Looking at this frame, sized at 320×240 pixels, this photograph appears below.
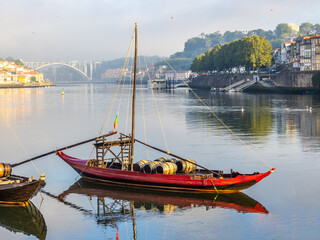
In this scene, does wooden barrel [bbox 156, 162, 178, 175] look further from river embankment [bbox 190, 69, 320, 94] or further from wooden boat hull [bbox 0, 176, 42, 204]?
river embankment [bbox 190, 69, 320, 94]

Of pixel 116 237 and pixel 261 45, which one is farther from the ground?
pixel 261 45

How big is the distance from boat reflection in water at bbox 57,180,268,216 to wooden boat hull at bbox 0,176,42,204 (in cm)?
254

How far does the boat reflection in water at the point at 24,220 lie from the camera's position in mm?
21781

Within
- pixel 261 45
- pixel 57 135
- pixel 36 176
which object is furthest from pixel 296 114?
pixel 261 45

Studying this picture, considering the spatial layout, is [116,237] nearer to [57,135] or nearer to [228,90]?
[57,135]

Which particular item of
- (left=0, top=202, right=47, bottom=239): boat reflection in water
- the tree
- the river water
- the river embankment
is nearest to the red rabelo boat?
the river water

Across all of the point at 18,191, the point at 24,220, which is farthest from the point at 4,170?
the point at 24,220

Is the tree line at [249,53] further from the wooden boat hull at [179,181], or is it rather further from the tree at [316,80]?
the wooden boat hull at [179,181]

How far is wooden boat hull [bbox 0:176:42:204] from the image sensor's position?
23.5m

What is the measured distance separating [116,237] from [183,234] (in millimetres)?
2694

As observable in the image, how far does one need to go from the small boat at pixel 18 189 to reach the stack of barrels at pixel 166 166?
558 centimetres

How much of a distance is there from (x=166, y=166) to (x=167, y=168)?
0.12 m

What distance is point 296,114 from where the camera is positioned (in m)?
70.5

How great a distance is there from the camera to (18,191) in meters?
23.6
